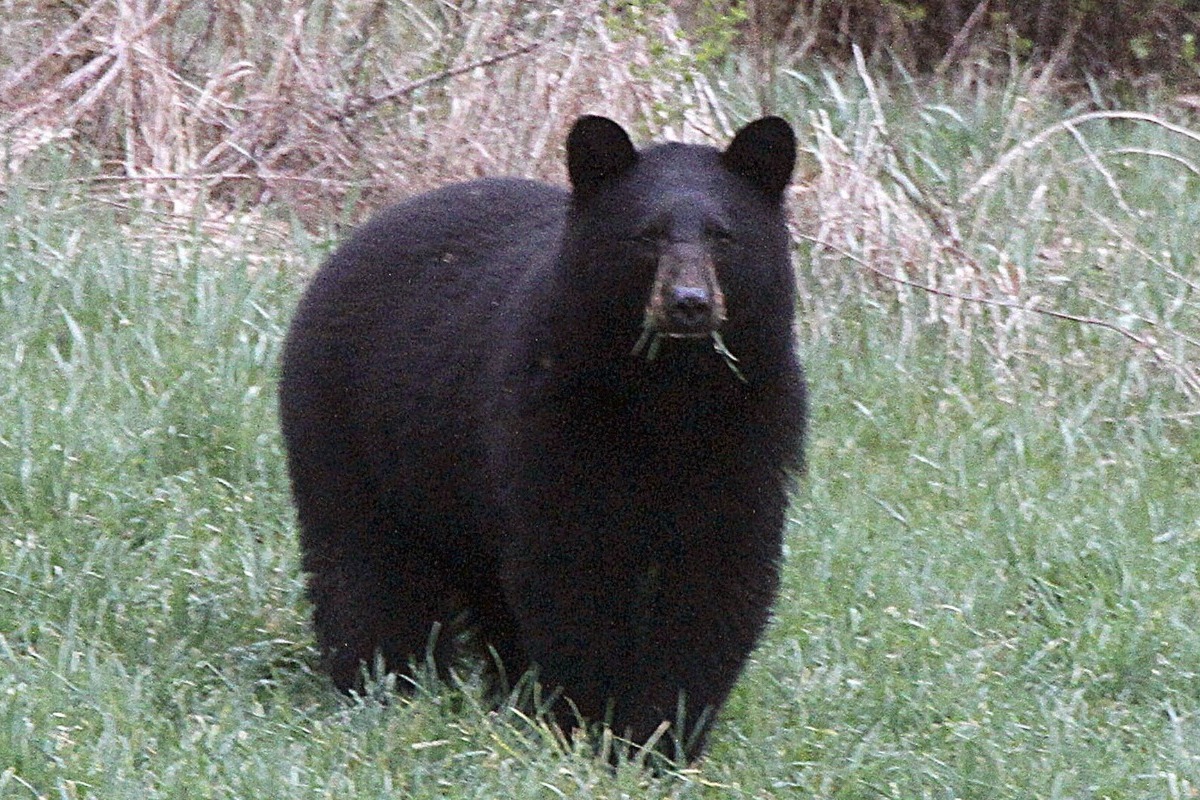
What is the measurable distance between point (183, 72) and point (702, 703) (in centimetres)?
510

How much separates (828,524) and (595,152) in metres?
1.83

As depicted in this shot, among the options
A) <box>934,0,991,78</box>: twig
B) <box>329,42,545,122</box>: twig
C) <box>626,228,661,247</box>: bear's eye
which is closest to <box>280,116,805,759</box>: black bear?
<box>626,228,661,247</box>: bear's eye

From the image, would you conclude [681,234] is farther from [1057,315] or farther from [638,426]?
[1057,315]

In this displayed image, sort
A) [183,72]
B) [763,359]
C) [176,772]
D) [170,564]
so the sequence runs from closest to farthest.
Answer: [176,772]
[763,359]
[170,564]
[183,72]

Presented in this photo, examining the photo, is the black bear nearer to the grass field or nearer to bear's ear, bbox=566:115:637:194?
bear's ear, bbox=566:115:637:194

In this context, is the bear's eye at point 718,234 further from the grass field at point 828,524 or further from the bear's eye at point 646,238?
the grass field at point 828,524

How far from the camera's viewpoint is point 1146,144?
9695 millimetres

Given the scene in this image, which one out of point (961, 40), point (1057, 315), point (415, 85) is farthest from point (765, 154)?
point (961, 40)

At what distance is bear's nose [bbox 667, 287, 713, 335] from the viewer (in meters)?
4.20

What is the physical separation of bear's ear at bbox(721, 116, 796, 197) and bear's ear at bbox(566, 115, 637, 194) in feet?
0.85

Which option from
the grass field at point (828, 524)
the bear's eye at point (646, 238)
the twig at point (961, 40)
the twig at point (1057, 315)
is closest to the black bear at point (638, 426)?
the bear's eye at point (646, 238)

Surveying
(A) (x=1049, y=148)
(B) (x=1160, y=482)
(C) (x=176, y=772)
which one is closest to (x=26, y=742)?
(C) (x=176, y=772)

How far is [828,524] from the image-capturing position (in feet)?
19.6

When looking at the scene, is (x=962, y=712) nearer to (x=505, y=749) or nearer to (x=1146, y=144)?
(x=505, y=749)
